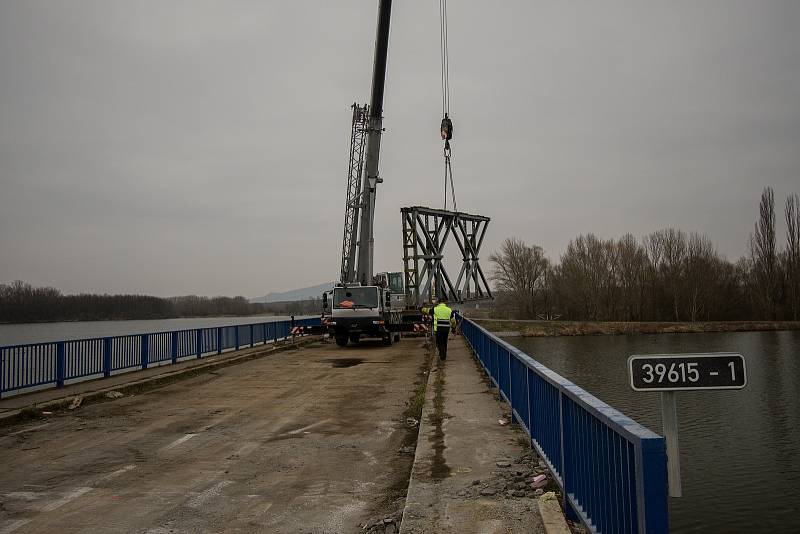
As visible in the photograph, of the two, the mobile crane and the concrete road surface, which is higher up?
the mobile crane

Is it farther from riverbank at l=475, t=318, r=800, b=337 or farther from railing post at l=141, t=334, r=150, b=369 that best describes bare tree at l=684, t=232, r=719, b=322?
railing post at l=141, t=334, r=150, b=369

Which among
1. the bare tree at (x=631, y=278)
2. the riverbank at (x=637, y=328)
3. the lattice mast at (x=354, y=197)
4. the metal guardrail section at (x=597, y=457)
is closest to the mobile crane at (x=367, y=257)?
the lattice mast at (x=354, y=197)

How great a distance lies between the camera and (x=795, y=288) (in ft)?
213

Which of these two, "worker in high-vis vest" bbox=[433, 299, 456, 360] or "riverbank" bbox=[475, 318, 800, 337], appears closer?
"worker in high-vis vest" bbox=[433, 299, 456, 360]

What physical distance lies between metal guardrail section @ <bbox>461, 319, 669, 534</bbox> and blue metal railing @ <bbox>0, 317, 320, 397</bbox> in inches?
425

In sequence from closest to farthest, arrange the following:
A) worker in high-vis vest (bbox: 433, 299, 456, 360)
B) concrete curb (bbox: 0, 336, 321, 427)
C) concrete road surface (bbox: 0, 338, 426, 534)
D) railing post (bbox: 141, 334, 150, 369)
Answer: concrete road surface (bbox: 0, 338, 426, 534) < concrete curb (bbox: 0, 336, 321, 427) < railing post (bbox: 141, 334, 150, 369) < worker in high-vis vest (bbox: 433, 299, 456, 360)

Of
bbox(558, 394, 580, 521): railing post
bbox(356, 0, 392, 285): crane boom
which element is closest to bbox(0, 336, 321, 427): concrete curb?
bbox(356, 0, 392, 285): crane boom

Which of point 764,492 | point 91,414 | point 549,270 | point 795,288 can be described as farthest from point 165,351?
point 549,270

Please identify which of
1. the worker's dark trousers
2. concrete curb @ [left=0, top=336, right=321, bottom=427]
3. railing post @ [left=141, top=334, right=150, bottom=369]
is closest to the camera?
concrete curb @ [left=0, top=336, right=321, bottom=427]

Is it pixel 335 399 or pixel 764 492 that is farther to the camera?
pixel 335 399

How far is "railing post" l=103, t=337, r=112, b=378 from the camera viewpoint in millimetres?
15602

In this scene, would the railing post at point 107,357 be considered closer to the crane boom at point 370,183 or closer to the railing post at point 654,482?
the crane boom at point 370,183

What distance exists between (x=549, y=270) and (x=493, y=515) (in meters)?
86.3

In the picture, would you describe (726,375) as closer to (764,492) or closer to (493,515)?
(493,515)
